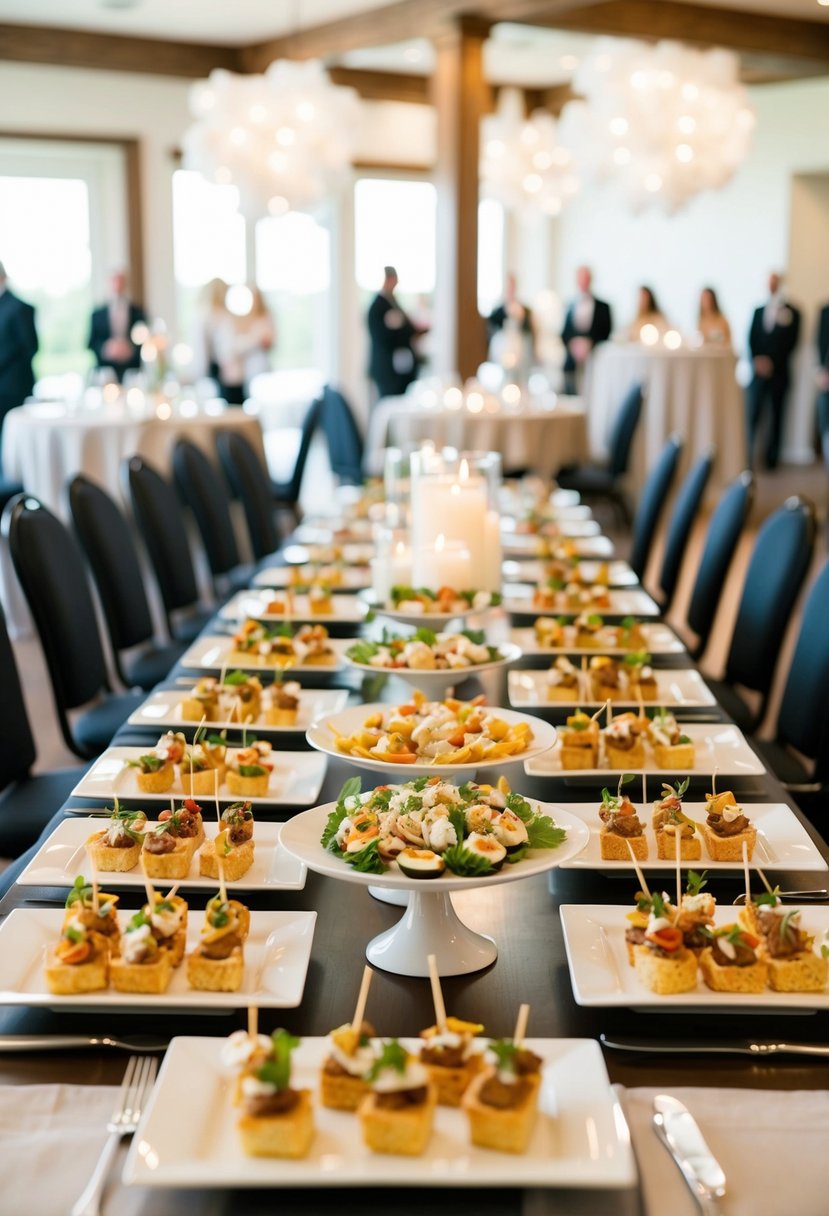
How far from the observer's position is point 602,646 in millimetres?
2666

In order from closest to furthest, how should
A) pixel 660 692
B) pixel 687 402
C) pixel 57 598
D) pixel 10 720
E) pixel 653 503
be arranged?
pixel 660 692
pixel 10 720
pixel 57 598
pixel 653 503
pixel 687 402

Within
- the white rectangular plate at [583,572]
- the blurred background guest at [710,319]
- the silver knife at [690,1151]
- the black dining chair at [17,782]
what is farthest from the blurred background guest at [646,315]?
the silver knife at [690,1151]

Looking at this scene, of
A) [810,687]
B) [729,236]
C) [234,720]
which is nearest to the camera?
[234,720]

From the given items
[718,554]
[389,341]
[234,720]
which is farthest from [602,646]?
[389,341]

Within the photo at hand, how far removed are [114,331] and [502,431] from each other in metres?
3.45

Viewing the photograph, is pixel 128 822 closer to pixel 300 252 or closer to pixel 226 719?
pixel 226 719

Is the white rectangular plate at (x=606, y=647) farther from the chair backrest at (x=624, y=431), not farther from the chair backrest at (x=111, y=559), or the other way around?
the chair backrest at (x=624, y=431)

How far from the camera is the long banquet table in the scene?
0.99 metres

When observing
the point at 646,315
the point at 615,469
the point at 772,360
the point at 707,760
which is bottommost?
the point at 615,469

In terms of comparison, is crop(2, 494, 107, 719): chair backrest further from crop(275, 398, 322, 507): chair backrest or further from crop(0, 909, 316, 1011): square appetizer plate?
crop(275, 398, 322, 507): chair backrest

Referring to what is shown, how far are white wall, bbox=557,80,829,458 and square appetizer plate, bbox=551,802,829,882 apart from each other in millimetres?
11459

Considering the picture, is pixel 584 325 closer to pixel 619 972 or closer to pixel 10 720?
pixel 10 720

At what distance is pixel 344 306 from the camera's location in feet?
42.9

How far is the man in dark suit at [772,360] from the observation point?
12547 mm
